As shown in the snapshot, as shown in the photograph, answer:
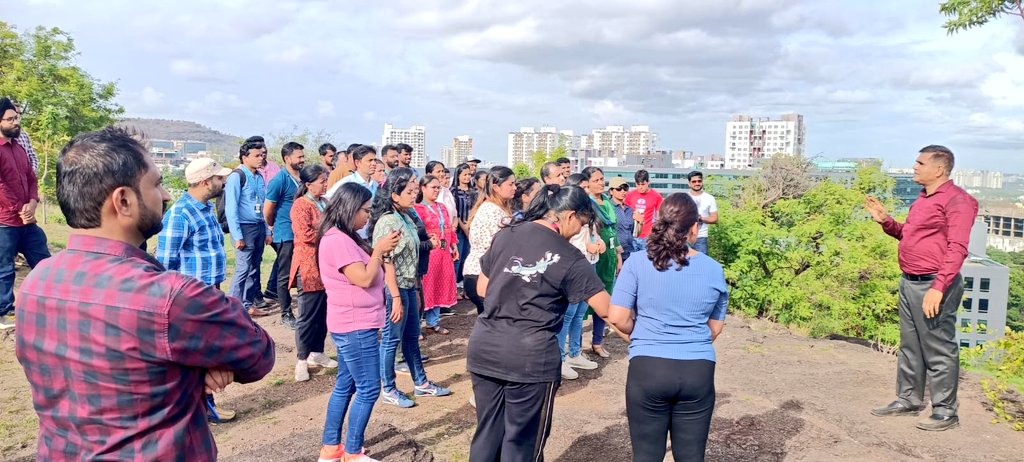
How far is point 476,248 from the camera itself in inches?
233

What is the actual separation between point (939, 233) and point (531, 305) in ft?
11.4

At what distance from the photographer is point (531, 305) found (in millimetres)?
3322

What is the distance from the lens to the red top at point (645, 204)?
9.33 m

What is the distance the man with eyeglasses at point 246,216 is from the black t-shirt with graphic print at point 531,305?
4.41 metres

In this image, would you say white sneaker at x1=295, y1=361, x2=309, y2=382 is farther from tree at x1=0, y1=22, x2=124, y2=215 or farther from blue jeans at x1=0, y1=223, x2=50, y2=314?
tree at x1=0, y1=22, x2=124, y2=215

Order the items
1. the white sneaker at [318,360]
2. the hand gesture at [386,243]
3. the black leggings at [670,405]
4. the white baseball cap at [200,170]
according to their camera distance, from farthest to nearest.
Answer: the white sneaker at [318,360] → the white baseball cap at [200,170] → the hand gesture at [386,243] → the black leggings at [670,405]

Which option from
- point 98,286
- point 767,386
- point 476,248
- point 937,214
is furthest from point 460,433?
point 937,214

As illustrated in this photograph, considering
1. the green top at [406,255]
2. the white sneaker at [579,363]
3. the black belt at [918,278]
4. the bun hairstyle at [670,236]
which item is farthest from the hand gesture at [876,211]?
the green top at [406,255]

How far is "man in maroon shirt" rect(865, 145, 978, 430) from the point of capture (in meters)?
4.83

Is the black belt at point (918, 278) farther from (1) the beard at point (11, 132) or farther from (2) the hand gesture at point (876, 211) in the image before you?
(1) the beard at point (11, 132)

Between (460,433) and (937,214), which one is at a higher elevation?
(937,214)

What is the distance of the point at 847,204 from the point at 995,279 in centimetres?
4280

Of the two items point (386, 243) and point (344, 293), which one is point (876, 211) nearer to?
point (386, 243)

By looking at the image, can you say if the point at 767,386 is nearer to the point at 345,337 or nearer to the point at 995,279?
the point at 345,337
